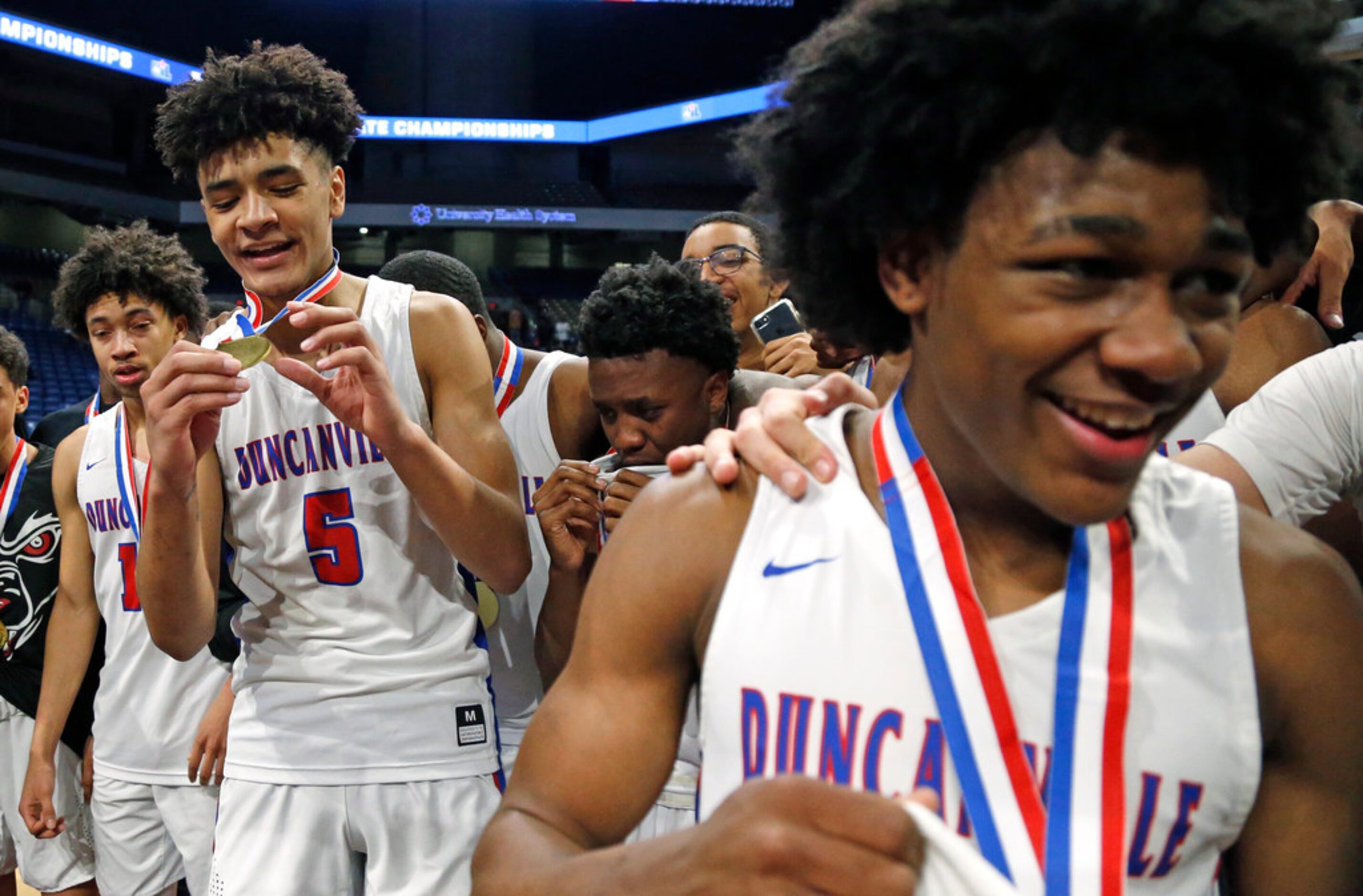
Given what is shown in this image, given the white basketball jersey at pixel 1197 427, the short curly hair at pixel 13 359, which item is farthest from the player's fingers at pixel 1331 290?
the short curly hair at pixel 13 359

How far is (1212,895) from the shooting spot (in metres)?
1.14

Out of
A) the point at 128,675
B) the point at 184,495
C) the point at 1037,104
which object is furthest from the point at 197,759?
the point at 1037,104

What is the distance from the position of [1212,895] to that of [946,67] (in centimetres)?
87

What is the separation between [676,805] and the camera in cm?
249

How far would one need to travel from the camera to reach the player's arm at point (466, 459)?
217 cm

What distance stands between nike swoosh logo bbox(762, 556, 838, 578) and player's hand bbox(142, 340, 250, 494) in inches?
49.0

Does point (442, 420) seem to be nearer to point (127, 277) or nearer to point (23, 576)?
point (127, 277)

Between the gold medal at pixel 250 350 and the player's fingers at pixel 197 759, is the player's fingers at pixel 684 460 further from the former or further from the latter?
the player's fingers at pixel 197 759

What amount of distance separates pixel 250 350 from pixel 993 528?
1431mm

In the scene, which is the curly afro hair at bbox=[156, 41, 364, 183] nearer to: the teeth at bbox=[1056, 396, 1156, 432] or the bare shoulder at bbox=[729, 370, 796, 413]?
the bare shoulder at bbox=[729, 370, 796, 413]

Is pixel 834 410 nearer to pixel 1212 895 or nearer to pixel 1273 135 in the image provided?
pixel 1273 135

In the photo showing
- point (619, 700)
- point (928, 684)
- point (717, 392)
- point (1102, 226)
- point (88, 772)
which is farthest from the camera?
point (88, 772)

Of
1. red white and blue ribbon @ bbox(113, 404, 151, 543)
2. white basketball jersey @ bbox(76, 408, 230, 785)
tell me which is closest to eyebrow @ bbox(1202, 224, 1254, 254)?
red white and blue ribbon @ bbox(113, 404, 151, 543)

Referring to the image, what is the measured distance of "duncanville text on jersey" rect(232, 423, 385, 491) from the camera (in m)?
2.31
